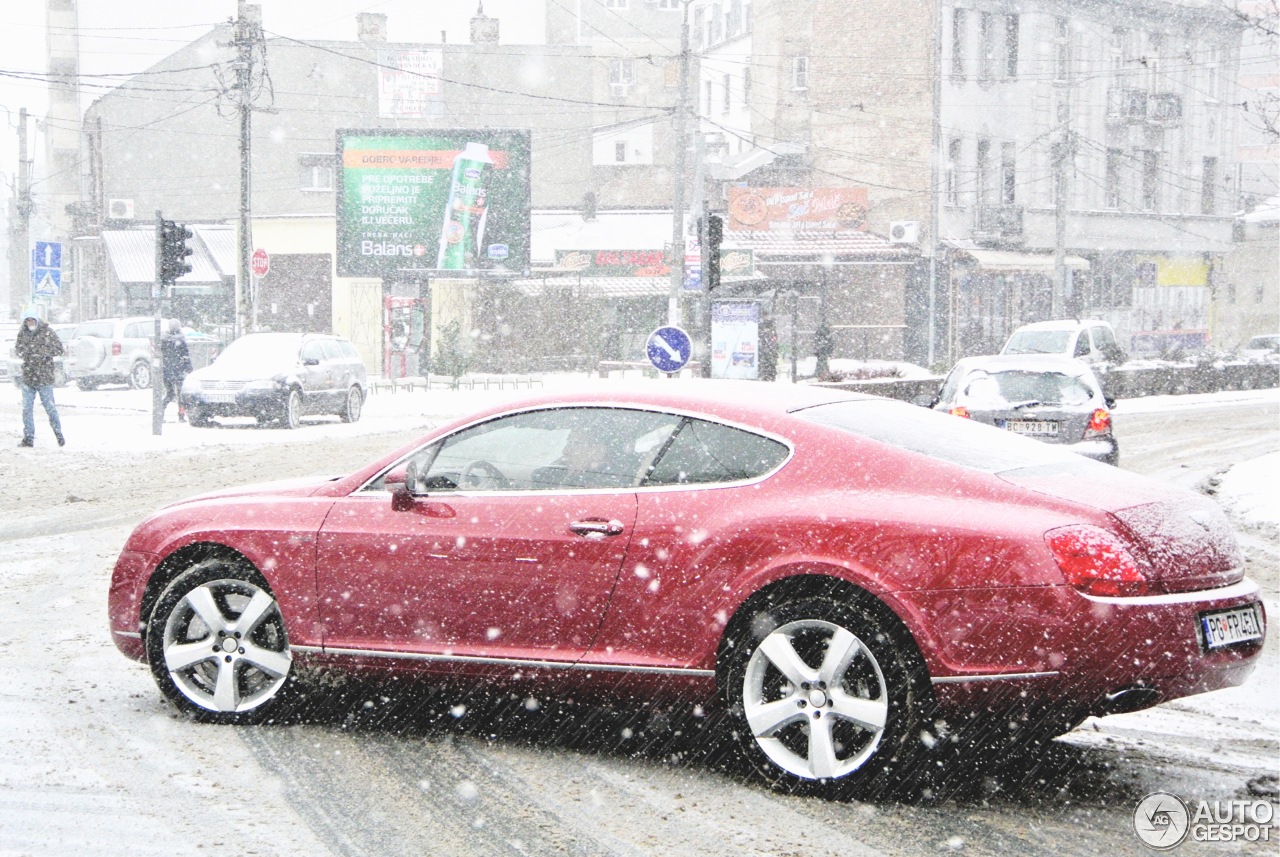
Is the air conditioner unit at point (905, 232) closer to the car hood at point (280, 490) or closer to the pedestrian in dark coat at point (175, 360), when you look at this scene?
the pedestrian in dark coat at point (175, 360)

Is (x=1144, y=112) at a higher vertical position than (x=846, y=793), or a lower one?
higher

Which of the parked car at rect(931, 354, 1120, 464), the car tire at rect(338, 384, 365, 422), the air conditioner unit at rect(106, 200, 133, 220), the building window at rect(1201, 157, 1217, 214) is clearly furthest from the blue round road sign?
the building window at rect(1201, 157, 1217, 214)

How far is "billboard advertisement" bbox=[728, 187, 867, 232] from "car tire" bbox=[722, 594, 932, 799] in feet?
153

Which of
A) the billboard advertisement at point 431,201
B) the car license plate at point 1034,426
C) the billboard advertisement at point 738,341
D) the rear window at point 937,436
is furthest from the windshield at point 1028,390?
the billboard advertisement at point 431,201

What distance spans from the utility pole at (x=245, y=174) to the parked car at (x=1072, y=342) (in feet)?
50.3

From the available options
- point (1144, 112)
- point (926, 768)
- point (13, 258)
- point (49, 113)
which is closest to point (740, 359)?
point (926, 768)

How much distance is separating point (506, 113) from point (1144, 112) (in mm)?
24850

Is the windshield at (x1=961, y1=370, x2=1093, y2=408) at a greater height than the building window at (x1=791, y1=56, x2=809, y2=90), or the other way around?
the building window at (x1=791, y1=56, x2=809, y2=90)

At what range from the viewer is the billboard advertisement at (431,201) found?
44750 millimetres

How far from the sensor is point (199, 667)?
6.11 m

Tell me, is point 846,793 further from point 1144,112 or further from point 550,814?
point 1144,112

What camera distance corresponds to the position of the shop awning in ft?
165

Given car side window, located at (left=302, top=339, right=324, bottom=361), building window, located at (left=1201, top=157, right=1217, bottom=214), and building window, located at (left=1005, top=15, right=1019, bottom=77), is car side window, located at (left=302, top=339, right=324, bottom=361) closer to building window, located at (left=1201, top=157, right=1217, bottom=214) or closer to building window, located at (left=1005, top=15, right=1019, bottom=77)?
building window, located at (left=1005, top=15, right=1019, bottom=77)

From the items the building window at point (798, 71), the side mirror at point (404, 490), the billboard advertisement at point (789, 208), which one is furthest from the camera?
the building window at point (798, 71)
